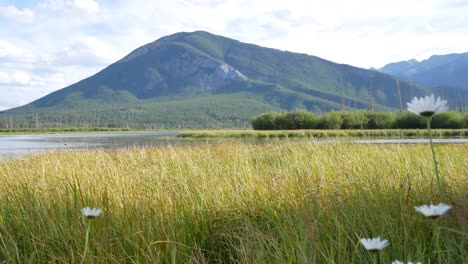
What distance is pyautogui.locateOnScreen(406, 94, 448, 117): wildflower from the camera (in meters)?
1.70

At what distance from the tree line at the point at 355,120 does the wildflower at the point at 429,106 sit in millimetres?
41885

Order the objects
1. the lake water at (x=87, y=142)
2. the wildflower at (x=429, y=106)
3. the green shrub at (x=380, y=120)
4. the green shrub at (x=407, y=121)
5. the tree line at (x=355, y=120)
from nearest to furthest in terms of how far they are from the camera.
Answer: the wildflower at (x=429, y=106)
the lake water at (x=87, y=142)
the green shrub at (x=407, y=121)
the tree line at (x=355, y=120)
the green shrub at (x=380, y=120)

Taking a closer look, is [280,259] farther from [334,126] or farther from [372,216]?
[334,126]

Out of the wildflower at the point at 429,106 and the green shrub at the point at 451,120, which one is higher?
the wildflower at the point at 429,106

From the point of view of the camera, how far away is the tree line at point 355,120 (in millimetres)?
42469

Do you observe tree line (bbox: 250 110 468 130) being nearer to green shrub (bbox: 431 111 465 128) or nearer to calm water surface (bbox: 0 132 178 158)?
green shrub (bbox: 431 111 465 128)

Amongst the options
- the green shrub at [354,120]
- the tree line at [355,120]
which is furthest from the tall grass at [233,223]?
the green shrub at [354,120]

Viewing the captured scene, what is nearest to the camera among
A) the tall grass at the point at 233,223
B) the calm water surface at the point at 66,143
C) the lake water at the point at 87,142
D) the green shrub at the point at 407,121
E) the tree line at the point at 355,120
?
the tall grass at the point at 233,223

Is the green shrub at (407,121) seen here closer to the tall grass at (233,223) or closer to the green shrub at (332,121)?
the green shrub at (332,121)

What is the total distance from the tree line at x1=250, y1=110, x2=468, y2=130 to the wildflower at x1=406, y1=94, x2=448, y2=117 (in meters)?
41.9

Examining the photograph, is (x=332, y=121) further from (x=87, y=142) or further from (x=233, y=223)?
(x=233, y=223)

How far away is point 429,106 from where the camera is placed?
174 cm

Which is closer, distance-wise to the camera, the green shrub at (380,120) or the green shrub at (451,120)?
the green shrub at (451,120)

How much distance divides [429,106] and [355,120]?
48.3 m
